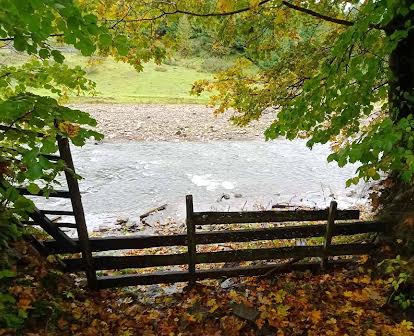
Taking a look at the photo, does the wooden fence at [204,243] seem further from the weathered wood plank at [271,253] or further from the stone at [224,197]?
the stone at [224,197]

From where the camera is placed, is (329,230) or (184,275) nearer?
(329,230)

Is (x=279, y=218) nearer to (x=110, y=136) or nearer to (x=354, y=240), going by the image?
(x=354, y=240)

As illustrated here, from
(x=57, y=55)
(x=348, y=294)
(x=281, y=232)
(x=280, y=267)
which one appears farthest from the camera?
(x=280, y=267)

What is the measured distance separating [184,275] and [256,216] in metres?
1.76

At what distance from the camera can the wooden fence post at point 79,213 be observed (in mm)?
5387

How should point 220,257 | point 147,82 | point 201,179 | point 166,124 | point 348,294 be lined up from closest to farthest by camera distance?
point 348,294 → point 220,257 → point 201,179 → point 166,124 → point 147,82

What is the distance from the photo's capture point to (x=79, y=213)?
6027 mm

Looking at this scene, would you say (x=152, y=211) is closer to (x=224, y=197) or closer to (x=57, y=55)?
(x=224, y=197)

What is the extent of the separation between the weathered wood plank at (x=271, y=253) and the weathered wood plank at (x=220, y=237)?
0.34m

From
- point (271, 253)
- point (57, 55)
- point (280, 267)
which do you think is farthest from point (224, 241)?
point (57, 55)

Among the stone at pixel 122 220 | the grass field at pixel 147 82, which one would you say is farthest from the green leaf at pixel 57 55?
the grass field at pixel 147 82

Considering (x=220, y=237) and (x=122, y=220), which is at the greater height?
(x=220, y=237)

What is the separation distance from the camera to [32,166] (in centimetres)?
307

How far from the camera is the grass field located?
43812 mm
